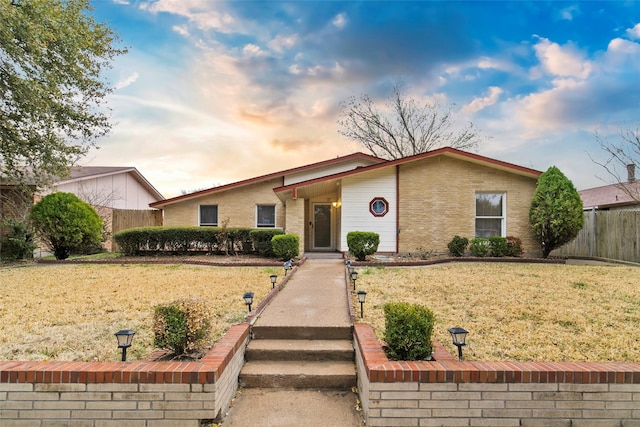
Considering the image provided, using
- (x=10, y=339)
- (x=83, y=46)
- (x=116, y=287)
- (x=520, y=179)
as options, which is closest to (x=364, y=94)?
(x=520, y=179)

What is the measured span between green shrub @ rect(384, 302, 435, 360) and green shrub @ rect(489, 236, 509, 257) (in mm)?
10221

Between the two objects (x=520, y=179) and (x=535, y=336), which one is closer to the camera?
(x=535, y=336)

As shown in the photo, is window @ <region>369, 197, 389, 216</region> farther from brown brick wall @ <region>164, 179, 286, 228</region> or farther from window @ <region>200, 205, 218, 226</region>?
window @ <region>200, 205, 218, 226</region>

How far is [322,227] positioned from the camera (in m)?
15.7

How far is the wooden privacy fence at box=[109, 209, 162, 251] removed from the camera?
1616 cm

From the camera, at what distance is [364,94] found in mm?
26875

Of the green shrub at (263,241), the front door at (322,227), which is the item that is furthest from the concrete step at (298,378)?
the front door at (322,227)

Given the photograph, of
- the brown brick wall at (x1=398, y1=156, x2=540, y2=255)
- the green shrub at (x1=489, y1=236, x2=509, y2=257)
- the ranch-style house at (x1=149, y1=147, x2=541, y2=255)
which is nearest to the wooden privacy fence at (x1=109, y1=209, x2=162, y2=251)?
the ranch-style house at (x1=149, y1=147, x2=541, y2=255)

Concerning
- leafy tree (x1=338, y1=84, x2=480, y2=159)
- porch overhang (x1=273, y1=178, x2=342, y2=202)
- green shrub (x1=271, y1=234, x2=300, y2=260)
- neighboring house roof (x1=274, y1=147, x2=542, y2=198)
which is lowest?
green shrub (x1=271, y1=234, x2=300, y2=260)

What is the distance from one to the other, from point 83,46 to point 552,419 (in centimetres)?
1552

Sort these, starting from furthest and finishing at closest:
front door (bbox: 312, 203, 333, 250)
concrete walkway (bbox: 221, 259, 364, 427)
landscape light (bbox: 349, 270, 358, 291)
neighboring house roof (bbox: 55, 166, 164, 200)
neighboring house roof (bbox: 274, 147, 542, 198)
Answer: neighboring house roof (bbox: 55, 166, 164, 200) < front door (bbox: 312, 203, 333, 250) < neighboring house roof (bbox: 274, 147, 542, 198) < landscape light (bbox: 349, 270, 358, 291) < concrete walkway (bbox: 221, 259, 364, 427)

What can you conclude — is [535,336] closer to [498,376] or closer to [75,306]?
[498,376]

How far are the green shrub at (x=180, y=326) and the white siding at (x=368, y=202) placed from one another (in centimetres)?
996

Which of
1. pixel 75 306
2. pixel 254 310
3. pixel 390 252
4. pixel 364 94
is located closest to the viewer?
pixel 254 310
